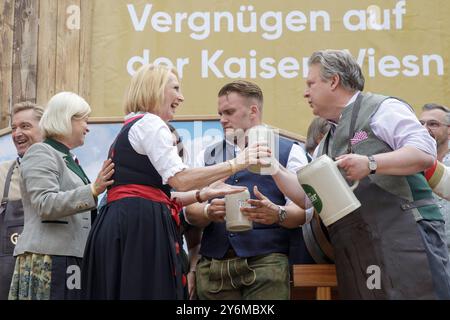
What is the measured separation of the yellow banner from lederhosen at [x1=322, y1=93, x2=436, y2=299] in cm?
198

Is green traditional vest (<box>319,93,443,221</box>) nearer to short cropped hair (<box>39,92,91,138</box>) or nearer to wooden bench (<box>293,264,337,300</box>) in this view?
wooden bench (<box>293,264,337,300</box>)

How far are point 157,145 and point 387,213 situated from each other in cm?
81

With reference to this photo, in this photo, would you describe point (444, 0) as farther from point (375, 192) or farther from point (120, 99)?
point (375, 192)

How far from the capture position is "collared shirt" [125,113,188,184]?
7.84ft

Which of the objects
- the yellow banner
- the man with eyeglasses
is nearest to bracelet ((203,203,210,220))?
the man with eyeglasses

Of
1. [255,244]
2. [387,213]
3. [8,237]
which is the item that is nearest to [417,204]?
[387,213]

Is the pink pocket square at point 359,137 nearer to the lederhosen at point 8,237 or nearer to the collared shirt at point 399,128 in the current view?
the collared shirt at point 399,128

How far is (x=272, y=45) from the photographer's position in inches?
180

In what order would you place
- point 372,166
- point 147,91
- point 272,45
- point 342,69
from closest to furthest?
point 372,166 < point 147,91 < point 342,69 < point 272,45

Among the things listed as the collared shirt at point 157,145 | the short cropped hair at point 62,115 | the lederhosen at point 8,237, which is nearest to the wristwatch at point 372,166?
the collared shirt at point 157,145

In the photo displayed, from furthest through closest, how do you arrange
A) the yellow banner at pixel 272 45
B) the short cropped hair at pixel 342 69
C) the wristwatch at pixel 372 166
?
the yellow banner at pixel 272 45 < the short cropped hair at pixel 342 69 < the wristwatch at pixel 372 166

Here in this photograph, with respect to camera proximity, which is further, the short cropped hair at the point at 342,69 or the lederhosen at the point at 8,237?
the lederhosen at the point at 8,237

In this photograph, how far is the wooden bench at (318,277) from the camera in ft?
8.39

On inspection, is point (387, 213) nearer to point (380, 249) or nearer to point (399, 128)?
point (380, 249)
